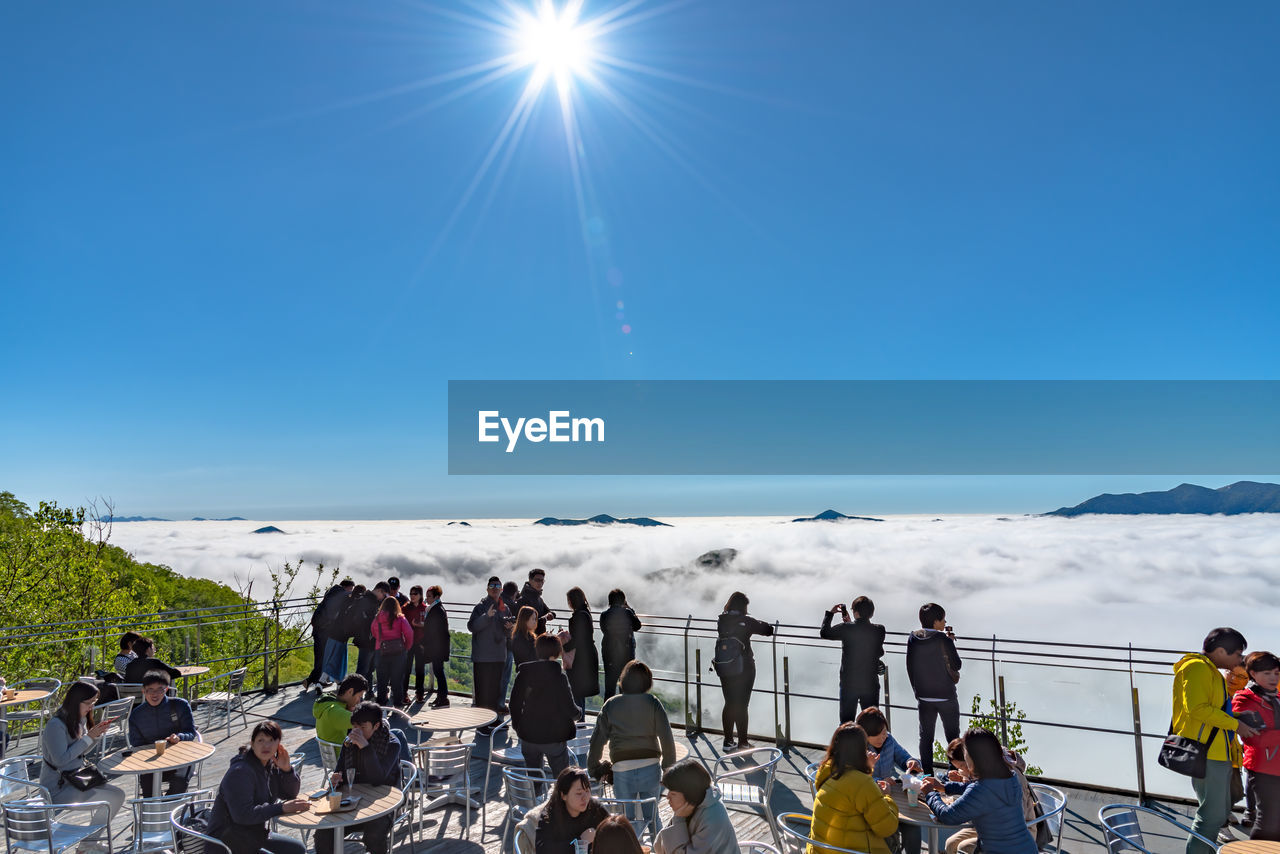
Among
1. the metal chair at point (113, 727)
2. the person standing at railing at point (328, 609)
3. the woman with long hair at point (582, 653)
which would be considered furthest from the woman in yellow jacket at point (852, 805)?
the person standing at railing at point (328, 609)

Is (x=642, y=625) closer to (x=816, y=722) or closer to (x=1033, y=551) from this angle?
(x=816, y=722)

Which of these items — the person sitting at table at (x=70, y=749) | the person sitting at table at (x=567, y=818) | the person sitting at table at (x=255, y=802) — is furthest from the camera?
the person sitting at table at (x=70, y=749)

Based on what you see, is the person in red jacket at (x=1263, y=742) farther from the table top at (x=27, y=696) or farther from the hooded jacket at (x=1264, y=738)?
the table top at (x=27, y=696)

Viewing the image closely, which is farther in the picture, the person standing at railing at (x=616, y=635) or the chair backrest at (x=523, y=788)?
the person standing at railing at (x=616, y=635)

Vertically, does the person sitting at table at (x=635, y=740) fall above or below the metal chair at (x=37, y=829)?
above

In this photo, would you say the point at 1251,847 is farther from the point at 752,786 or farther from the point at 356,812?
the point at 356,812

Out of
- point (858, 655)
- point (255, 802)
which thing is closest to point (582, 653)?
point (858, 655)
